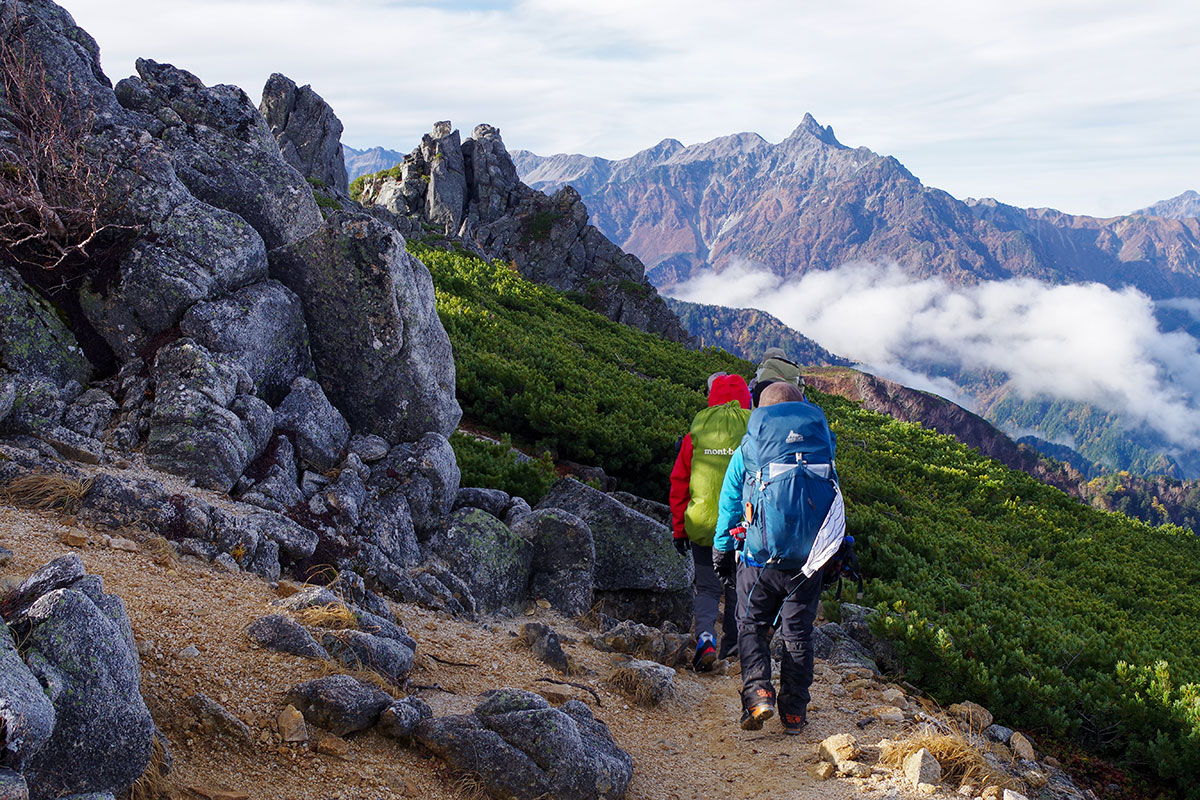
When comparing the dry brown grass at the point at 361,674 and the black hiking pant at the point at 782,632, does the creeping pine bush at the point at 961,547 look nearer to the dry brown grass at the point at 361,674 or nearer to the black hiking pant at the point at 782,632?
the black hiking pant at the point at 782,632

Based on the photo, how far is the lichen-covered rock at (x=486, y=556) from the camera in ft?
30.3

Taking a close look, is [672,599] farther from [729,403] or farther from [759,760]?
[759,760]

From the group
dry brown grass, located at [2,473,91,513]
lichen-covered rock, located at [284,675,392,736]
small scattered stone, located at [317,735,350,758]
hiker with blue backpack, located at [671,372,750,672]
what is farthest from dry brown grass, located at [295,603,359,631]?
hiker with blue backpack, located at [671,372,750,672]

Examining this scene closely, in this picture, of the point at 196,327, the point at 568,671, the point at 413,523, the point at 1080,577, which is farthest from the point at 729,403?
the point at 1080,577

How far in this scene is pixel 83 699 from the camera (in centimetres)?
367

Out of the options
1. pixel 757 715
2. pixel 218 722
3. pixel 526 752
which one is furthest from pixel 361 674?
pixel 757 715

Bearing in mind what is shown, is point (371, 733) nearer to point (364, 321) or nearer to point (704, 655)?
point (704, 655)

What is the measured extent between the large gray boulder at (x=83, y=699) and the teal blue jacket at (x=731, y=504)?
481 centimetres

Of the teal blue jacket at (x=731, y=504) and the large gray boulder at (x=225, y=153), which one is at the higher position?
the large gray boulder at (x=225, y=153)

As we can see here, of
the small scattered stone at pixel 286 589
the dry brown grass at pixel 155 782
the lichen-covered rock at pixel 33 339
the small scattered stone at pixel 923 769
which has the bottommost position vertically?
the small scattered stone at pixel 923 769

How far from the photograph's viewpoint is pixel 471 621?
8.43 meters

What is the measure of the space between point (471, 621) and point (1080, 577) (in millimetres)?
12684

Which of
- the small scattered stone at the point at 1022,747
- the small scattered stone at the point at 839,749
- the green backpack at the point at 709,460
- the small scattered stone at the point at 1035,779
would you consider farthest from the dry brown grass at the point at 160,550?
the small scattered stone at the point at 1022,747

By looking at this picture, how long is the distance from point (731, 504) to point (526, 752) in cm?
299
